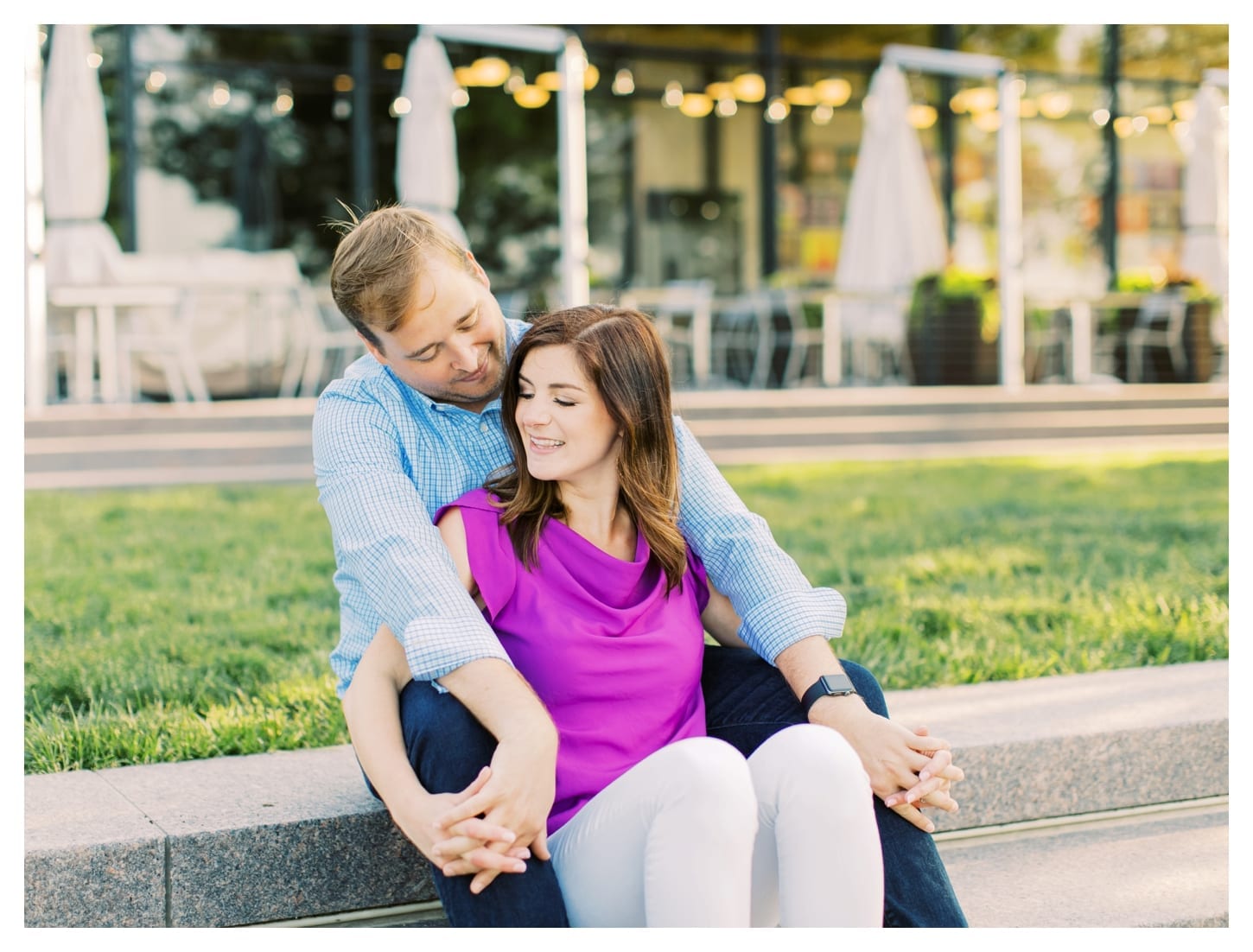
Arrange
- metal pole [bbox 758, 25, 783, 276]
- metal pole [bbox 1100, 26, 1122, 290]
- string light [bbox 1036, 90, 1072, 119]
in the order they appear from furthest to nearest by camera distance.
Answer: string light [bbox 1036, 90, 1072, 119] < metal pole [bbox 1100, 26, 1122, 290] < metal pole [bbox 758, 25, 783, 276]

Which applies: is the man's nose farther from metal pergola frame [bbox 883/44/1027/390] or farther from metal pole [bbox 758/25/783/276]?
metal pole [bbox 758/25/783/276]

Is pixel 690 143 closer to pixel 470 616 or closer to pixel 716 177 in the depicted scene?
pixel 716 177

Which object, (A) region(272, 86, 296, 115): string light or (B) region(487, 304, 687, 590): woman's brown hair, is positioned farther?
(A) region(272, 86, 296, 115): string light

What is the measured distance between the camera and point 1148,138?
16.1 m

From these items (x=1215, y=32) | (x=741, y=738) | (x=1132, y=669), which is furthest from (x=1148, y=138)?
→ (x=741, y=738)

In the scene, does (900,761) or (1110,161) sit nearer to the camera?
(900,761)

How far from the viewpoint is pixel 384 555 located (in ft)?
7.15

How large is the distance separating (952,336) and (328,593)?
27.2ft

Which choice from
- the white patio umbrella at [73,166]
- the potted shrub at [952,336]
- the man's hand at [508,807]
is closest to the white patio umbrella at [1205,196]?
the potted shrub at [952,336]

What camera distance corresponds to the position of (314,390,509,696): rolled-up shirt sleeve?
2.09m

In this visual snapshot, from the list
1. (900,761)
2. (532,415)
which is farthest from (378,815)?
(900,761)

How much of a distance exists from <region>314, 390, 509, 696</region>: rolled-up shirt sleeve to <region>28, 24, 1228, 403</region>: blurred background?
7.23 metres

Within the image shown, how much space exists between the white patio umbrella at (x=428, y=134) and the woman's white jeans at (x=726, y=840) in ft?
26.4

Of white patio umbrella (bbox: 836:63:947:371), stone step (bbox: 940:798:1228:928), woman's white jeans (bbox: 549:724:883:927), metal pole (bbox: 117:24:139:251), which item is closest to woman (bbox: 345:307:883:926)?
woman's white jeans (bbox: 549:724:883:927)
